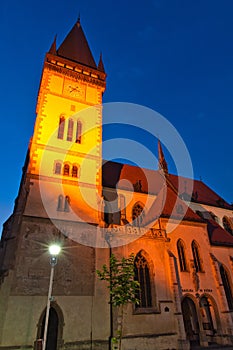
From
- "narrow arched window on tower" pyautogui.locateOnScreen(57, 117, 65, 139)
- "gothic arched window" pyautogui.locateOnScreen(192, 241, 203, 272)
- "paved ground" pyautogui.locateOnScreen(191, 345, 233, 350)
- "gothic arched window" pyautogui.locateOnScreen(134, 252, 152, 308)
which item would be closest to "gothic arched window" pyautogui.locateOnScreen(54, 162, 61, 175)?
"narrow arched window on tower" pyautogui.locateOnScreen(57, 117, 65, 139)

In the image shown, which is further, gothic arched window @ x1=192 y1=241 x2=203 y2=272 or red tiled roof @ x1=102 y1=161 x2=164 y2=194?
red tiled roof @ x1=102 y1=161 x2=164 y2=194

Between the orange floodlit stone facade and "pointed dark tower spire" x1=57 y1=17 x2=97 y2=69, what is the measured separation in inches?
54.4

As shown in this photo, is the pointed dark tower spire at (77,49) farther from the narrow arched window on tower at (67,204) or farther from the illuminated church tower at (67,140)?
the narrow arched window on tower at (67,204)

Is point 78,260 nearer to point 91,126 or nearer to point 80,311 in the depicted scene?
point 80,311

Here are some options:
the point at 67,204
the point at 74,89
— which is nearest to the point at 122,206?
the point at 67,204

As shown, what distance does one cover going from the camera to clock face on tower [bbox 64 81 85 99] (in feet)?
74.3

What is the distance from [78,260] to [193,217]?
1124 cm

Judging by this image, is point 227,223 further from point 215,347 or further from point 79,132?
point 79,132

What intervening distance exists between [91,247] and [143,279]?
436cm

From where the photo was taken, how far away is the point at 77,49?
1113 inches

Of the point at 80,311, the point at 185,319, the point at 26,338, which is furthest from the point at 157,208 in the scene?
the point at 26,338

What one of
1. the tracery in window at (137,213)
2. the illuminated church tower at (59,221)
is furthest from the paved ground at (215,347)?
the tracery in window at (137,213)

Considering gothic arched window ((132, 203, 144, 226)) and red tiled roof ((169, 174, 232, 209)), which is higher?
red tiled roof ((169, 174, 232, 209))

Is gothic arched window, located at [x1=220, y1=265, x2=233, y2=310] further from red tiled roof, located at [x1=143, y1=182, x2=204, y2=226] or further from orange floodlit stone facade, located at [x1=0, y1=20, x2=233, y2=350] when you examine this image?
red tiled roof, located at [x1=143, y1=182, x2=204, y2=226]
